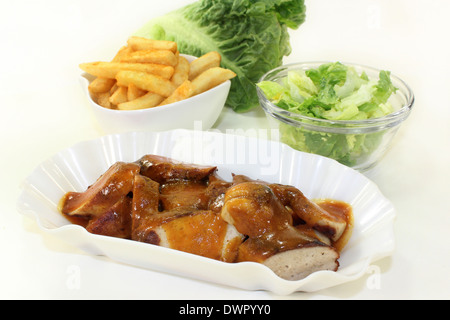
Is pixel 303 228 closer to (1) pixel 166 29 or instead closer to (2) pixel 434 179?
(2) pixel 434 179

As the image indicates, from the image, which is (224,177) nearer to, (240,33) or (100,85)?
(100,85)

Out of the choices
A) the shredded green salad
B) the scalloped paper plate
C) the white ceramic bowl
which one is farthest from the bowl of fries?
the shredded green salad

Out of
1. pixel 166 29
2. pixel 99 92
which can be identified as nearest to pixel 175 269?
pixel 99 92

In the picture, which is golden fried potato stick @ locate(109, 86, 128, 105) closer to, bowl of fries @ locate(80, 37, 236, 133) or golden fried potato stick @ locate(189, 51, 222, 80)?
bowl of fries @ locate(80, 37, 236, 133)

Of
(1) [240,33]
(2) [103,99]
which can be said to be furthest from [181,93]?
(1) [240,33]

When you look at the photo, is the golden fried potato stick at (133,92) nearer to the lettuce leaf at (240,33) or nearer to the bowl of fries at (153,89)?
the bowl of fries at (153,89)

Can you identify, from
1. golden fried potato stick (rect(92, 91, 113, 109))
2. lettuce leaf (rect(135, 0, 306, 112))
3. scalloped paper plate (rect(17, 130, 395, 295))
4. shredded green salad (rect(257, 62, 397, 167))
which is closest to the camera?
scalloped paper plate (rect(17, 130, 395, 295))

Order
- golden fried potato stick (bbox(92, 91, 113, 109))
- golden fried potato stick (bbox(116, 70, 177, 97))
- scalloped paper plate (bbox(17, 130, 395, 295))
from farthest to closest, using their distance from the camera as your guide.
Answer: golden fried potato stick (bbox(92, 91, 113, 109))
golden fried potato stick (bbox(116, 70, 177, 97))
scalloped paper plate (bbox(17, 130, 395, 295))
